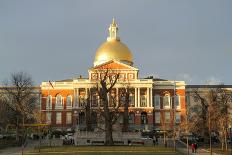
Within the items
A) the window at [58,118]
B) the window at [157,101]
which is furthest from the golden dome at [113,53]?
the window at [58,118]

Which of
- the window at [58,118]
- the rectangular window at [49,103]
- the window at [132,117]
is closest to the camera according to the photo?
the window at [132,117]

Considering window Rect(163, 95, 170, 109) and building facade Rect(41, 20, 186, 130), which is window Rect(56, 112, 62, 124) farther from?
window Rect(163, 95, 170, 109)

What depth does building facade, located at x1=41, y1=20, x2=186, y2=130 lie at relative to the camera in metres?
125

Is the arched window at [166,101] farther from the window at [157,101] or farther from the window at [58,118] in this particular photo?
the window at [58,118]

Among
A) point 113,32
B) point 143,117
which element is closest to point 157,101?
point 143,117

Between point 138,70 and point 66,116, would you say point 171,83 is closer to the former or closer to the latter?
point 138,70

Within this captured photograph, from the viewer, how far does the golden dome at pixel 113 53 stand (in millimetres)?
128750

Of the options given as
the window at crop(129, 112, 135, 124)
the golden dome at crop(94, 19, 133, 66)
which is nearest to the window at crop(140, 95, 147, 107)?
the window at crop(129, 112, 135, 124)

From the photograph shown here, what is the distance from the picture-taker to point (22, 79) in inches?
3927

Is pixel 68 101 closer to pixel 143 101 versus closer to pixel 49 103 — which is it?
pixel 49 103

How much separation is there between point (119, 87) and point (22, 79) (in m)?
32.0

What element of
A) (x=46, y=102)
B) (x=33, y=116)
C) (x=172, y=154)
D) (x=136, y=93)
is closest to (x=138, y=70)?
(x=136, y=93)

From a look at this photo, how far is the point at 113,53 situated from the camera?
129125 mm

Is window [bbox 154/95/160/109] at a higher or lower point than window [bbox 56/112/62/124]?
higher
